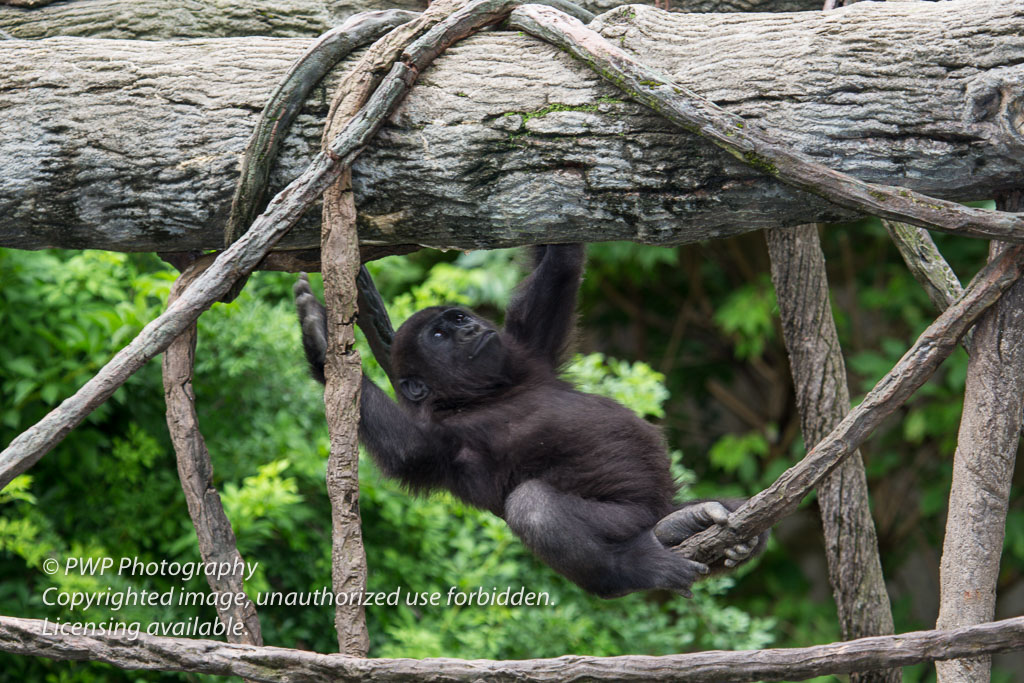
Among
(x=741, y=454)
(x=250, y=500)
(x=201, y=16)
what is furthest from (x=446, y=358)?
(x=741, y=454)

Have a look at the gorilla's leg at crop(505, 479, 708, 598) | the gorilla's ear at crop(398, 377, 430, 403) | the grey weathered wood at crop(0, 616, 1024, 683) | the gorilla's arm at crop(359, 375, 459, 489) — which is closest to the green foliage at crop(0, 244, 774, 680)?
the gorilla's ear at crop(398, 377, 430, 403)

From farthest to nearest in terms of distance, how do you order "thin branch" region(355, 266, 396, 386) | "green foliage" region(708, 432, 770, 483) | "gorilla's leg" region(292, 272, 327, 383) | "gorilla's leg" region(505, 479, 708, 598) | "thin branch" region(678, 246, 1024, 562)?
"green foliage" region(708, 432, 770, 483) → "thin branch" region(355, 266, 396, 386) → "gorilla's leg" region(292, 272, 327, 383) → "gorilla's leg" region(505, 479, 708, 598) → "thin branch" region(678, 246, 1024, 562)

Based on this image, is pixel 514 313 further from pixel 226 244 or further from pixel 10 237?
pixel 10 237

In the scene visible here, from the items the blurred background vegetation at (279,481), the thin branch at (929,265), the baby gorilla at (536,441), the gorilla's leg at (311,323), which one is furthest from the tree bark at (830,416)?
the gorilla's leg at (311,323)

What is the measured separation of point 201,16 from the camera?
3520 millimetres

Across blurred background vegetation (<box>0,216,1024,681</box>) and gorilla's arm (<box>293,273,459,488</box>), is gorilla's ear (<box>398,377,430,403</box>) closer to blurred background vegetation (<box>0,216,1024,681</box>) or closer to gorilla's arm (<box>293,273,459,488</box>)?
gorilla's arm (<box>293,273,459,488</box>)

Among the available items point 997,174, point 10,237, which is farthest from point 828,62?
point 10,237

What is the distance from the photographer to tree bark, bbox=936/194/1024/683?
2.45 metres

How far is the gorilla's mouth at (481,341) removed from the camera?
3.57 metres

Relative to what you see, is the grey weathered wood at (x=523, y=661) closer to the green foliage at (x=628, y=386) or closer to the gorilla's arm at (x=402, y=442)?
the gorilla's arm at (x=402, y=442)

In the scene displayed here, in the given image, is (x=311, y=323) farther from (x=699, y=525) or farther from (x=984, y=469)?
(x=984, y=469)

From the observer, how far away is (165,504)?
500 centimetres

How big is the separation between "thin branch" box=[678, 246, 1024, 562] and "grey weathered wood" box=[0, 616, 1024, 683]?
0.40m

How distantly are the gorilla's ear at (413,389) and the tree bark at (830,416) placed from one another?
143 centimetres
